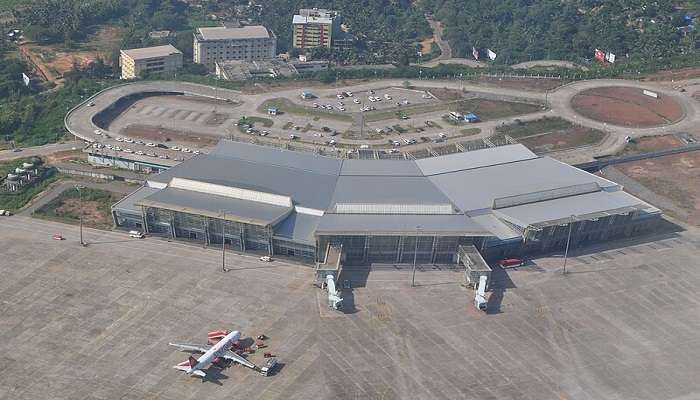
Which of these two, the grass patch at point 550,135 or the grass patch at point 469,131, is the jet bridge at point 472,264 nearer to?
the grass patch at point 550,135

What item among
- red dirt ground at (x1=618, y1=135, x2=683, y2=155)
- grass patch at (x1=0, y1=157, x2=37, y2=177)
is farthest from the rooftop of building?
grass patch at (x1=0, y1=157, x2=37, y2=177)

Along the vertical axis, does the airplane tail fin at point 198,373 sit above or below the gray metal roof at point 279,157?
below

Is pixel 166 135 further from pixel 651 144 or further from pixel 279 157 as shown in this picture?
pixel 651 144

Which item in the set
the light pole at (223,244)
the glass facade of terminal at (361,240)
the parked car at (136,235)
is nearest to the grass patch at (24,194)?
the glass facade of terminal at (361,240)

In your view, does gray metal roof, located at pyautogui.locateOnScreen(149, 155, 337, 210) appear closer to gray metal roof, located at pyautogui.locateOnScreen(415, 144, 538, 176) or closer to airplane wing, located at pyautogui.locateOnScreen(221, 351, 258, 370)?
gray metal roof, located at pyautogui.locateOnScreen(415, 144, 538, 176)

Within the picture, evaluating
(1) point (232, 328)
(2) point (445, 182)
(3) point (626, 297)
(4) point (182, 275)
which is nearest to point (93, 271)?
(4) point (182, 275)

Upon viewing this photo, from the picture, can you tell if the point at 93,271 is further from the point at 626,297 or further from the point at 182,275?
the point at 626,297
